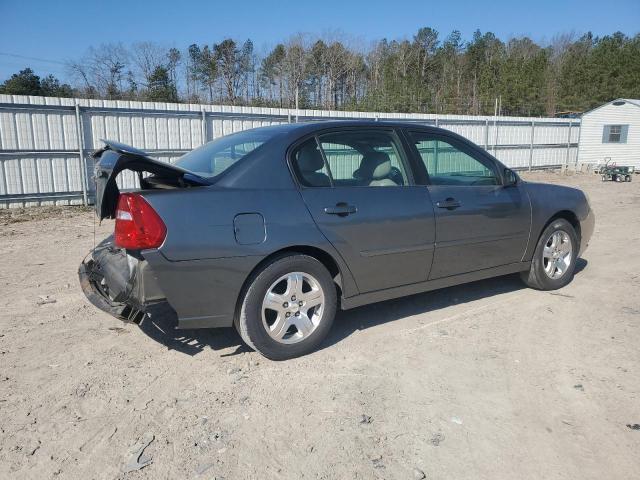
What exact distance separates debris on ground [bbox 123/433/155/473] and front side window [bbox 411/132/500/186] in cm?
282

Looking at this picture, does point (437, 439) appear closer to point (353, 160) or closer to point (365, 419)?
point (365, 419)

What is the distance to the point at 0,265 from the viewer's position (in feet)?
20.5

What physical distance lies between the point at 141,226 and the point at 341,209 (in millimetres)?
1358

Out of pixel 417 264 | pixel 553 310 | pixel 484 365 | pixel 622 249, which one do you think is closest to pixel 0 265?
pixel 417 264

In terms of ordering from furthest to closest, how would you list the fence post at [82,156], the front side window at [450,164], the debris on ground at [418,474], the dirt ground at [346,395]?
1. the fence post at [82,156]
2. the front side window at [450,164]
3. the dirt ground at [346,395]
4. the debris on ground at [418,474]

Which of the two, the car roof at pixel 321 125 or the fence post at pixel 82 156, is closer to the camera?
the car roof at pixel 321 125

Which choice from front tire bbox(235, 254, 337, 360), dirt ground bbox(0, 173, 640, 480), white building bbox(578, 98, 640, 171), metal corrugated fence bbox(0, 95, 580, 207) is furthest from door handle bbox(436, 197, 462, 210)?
white building bbox(578, 98, 640, 171)

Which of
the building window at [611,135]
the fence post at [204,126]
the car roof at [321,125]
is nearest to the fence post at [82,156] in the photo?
the fence post at [204,126]

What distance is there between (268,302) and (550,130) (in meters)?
23.5

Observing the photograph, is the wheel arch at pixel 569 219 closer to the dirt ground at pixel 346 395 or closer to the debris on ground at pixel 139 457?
the dirt ground at pixel 346 395

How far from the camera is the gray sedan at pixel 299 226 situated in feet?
10.00

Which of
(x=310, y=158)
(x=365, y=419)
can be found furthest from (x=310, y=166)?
(x=365, y=419)

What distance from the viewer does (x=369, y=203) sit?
12.2 ft

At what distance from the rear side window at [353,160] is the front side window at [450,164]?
288 millimetres
